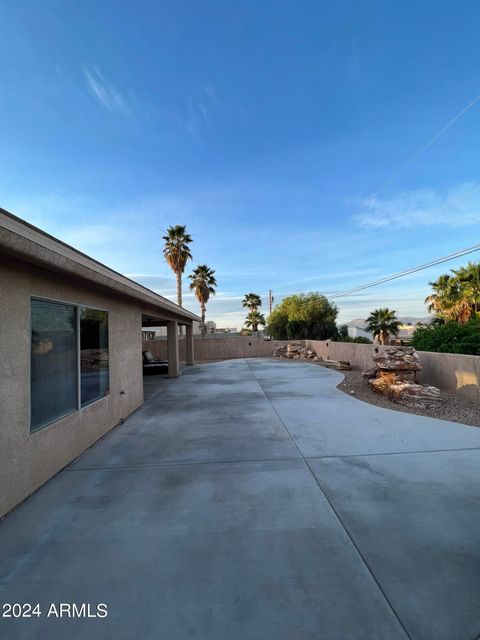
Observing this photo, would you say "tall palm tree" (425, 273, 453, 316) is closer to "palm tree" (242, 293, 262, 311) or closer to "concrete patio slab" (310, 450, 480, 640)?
"concrete patio slab" (310, 450, 480, 640)

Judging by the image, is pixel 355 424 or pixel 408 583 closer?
pixel 408 583

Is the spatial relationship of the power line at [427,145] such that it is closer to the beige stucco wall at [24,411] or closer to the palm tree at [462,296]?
the palm tree at [462,296]

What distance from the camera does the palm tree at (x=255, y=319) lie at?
4570 centimetres

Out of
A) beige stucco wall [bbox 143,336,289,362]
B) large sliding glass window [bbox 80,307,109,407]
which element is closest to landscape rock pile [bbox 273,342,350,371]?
beige stucco wall [bbox 143,336,289,362]

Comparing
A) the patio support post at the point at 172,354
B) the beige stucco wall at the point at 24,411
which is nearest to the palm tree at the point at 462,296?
the patio support post at the point at 172,354

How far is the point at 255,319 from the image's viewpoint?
1807 inches

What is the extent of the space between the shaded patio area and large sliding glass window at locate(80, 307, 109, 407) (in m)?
1.02

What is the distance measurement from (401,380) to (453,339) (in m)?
2.92

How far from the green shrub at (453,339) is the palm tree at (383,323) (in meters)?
17.4

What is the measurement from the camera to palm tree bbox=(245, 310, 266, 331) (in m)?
45.7

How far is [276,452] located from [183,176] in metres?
12.3

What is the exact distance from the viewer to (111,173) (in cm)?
1153

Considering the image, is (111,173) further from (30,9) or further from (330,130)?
(330,130)

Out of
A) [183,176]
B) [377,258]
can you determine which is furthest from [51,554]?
[377,258]
